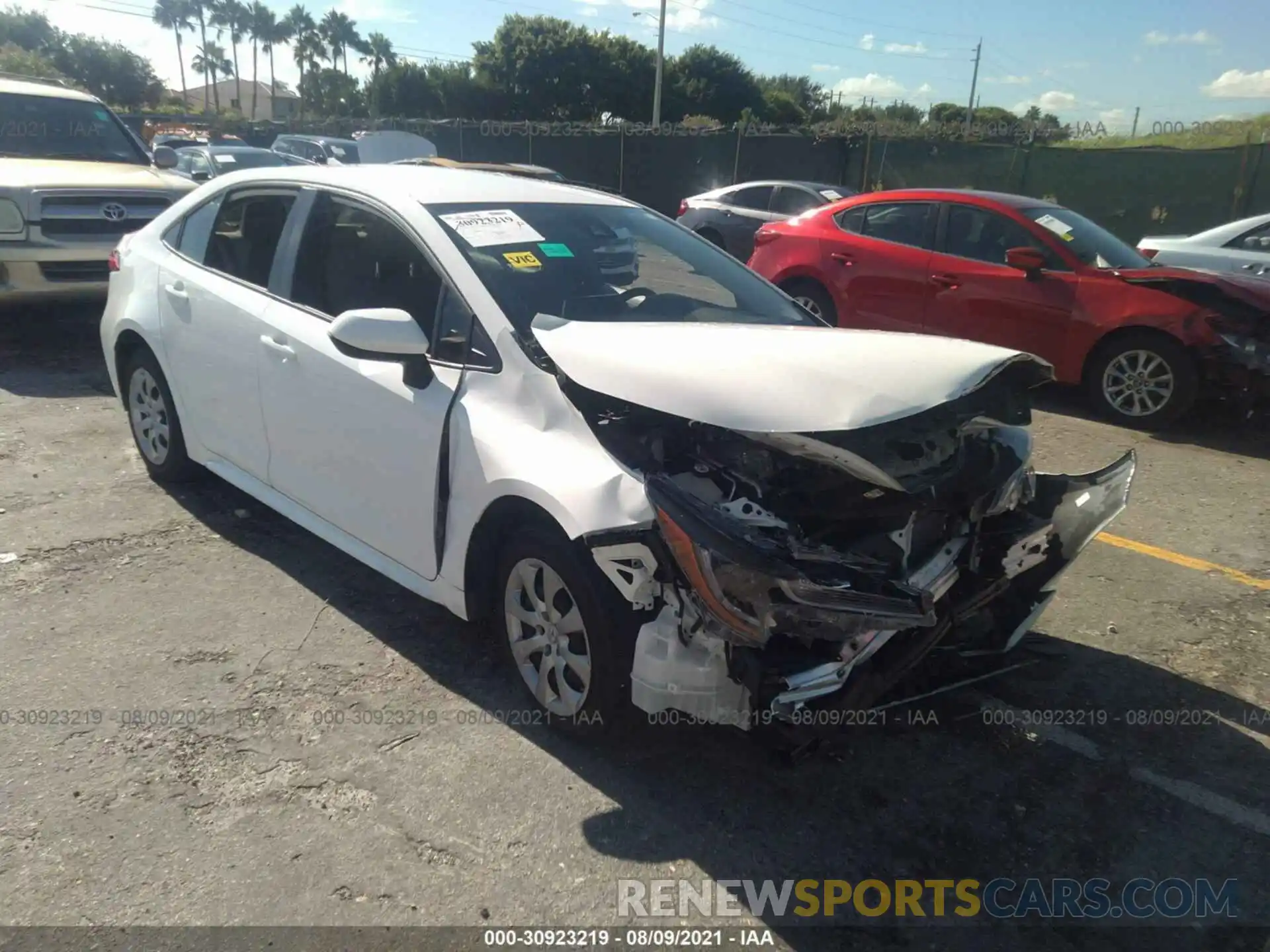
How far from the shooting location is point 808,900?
8.36 ft

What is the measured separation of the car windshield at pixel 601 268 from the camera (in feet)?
11.1

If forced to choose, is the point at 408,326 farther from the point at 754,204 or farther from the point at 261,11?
the point at 261,11

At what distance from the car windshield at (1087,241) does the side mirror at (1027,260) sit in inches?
12.7

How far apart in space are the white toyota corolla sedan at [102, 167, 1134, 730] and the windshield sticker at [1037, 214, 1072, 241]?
4.26 m

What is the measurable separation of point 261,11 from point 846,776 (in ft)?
337

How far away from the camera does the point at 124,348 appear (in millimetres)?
5125

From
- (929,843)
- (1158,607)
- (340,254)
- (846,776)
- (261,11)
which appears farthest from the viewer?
(261,11)

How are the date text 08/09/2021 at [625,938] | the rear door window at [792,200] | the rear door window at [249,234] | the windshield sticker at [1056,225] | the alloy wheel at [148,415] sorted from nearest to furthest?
the date text 08/09/2021 at [625,938], the rear door window at [249,234], the alloy wheel at [148,415], the windshield sticker at [1056,225], the rear door window at [792,200]

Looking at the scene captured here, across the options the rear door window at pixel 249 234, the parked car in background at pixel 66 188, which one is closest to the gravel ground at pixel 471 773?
the rear door window at pixel 249 234

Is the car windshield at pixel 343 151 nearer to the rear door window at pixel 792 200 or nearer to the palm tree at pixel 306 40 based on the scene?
the rear door window at pixel 792 200

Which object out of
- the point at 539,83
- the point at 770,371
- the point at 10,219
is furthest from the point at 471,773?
the point at 539,83

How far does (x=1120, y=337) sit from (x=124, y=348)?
6.60 m

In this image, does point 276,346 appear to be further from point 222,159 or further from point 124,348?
point 222,159

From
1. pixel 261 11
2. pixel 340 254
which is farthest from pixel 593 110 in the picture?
pixel 340 254
